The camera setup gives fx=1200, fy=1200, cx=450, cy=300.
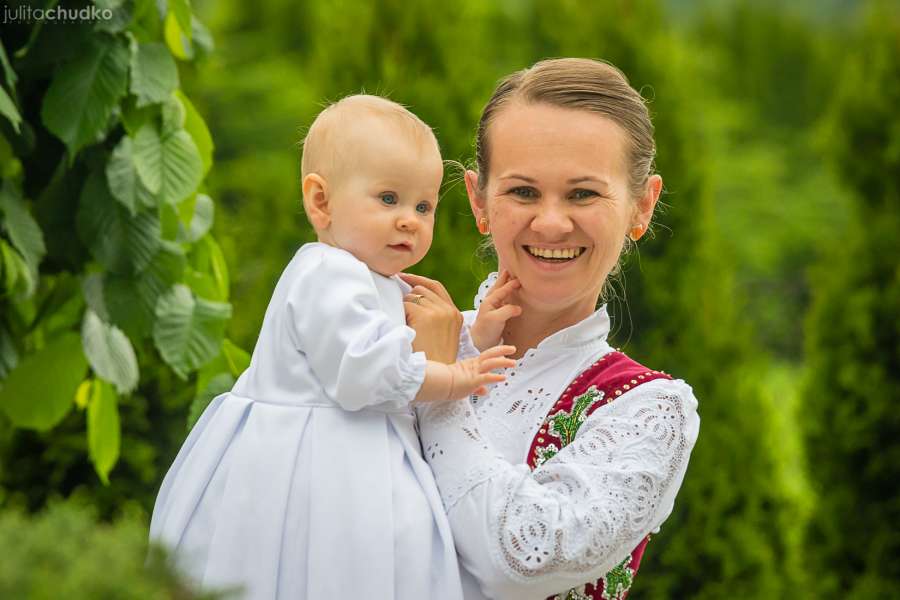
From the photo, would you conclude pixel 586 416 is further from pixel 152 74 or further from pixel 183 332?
pixel 152 74

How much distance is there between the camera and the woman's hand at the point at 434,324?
193 cm

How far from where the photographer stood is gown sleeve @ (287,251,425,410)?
1.75 metres

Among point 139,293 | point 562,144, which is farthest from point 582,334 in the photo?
point 139,293

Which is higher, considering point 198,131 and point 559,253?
point 559,253

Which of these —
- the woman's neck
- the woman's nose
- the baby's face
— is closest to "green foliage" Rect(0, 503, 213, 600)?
the baby's face

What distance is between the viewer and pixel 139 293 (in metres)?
2.82

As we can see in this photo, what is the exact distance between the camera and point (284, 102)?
14719mm

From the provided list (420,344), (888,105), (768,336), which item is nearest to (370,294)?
(420,344)

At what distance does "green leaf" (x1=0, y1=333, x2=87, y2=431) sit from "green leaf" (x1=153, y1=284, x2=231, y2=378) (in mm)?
240

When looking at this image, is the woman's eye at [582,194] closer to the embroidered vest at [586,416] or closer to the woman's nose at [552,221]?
the woman's nose at [552,221]

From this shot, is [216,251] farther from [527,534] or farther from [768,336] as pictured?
[768,336]

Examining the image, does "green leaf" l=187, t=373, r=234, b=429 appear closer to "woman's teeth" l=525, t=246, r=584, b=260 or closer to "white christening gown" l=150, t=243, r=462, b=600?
"white christening gown" l=150, t=243, r=462, b=600

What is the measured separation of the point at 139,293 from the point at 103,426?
547 mm

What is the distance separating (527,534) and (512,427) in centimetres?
32
